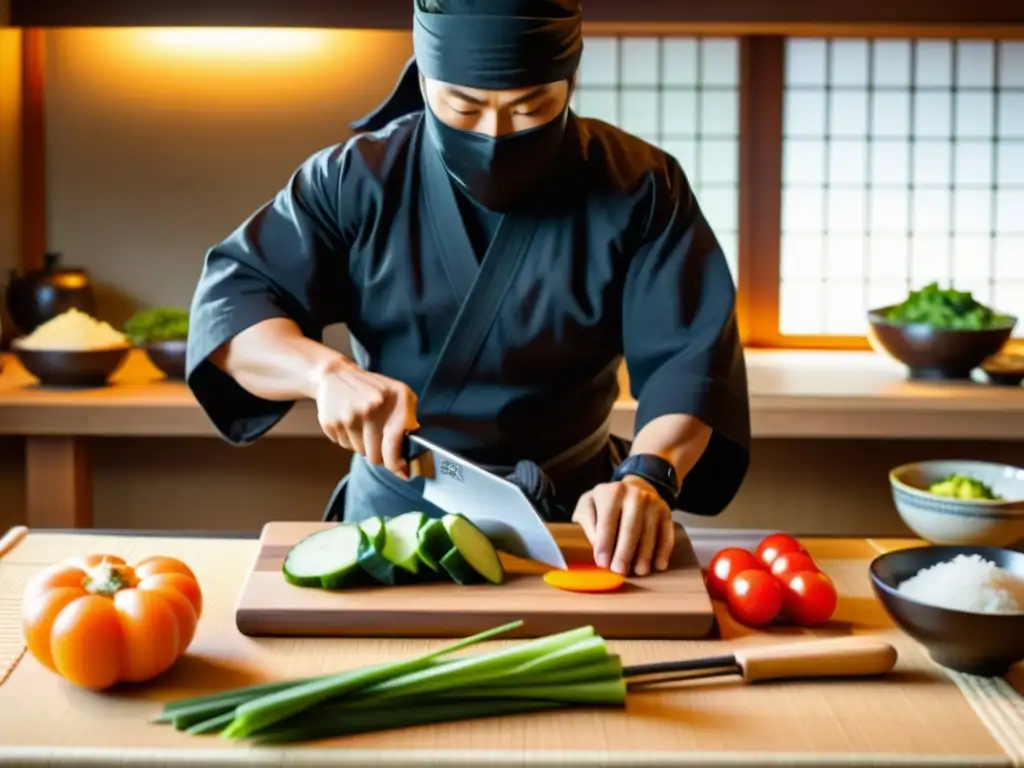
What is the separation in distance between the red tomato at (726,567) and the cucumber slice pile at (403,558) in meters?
0.27

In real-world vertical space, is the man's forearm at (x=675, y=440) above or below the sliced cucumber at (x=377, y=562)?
above

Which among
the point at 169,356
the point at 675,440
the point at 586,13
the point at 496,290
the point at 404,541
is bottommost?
the point at 404,541

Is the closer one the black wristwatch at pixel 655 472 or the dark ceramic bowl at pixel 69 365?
the black wristwatch at pixel 655 472

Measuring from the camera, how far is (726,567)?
169 centimetres

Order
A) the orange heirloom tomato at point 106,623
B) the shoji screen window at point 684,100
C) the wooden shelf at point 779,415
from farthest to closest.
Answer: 1. the shoji screen window at point 684,100
2. the wooden shelf at point 779,415
3. the orange heirloom tomato at point 106,623

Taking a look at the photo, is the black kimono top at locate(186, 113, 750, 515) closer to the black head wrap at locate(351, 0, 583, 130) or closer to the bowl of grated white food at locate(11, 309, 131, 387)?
the black head wrap at locate(351, 0, 583, 130)

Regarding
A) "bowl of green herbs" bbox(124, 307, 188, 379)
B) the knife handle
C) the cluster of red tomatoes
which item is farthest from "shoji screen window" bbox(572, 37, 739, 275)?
the knife handle

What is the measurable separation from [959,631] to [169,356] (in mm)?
2341

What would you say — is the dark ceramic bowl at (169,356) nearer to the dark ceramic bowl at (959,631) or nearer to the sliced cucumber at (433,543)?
the sliced cucumber at (433,543)

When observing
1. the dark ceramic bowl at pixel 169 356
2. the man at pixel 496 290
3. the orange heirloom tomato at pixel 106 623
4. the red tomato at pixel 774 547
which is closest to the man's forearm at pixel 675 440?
the man at pixel 496 290

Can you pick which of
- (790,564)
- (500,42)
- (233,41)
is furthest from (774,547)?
(233,41)

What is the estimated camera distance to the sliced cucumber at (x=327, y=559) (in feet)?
5.29

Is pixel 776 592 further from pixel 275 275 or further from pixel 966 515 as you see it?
pixel 275 275

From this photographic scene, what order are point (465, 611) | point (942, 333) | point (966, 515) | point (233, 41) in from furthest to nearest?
point (233, 41) → point (942, 333) → point (966, 515) → point (465, 611)
